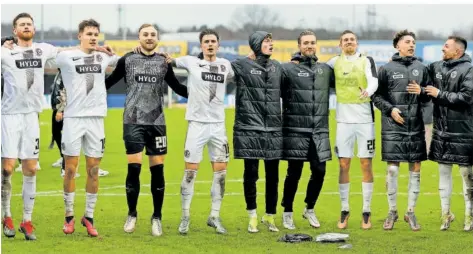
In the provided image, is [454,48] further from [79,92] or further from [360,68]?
[79,92]

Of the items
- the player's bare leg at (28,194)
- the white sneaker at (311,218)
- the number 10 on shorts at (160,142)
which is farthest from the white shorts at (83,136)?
the white sneaker at (311,218)

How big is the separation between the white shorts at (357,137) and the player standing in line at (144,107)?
2305mm

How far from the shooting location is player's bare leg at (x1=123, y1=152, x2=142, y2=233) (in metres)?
12.2

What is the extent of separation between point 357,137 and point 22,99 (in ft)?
13.9

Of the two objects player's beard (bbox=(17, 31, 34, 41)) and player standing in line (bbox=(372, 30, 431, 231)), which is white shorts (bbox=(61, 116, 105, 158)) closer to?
player's beard (bbox=(17, 31, 34, 41))

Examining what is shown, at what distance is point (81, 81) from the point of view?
11.9 metres

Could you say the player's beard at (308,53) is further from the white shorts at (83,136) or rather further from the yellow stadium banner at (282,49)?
the yellow stadium banner at (282,49)

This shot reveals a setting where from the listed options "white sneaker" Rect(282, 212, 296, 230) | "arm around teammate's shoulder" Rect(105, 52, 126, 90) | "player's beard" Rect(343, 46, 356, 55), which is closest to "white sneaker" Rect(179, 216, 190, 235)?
"white sneaker" Rect(282, 212, 296, 230)

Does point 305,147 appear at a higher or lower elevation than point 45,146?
higher

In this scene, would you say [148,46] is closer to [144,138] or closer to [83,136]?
[144,138]

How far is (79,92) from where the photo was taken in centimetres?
1190

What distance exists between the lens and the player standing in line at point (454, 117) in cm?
1254

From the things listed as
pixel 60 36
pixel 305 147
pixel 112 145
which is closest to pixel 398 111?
pixel 305 147

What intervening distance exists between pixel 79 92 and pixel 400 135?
3994mm
